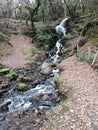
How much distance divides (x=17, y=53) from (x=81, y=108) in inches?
700

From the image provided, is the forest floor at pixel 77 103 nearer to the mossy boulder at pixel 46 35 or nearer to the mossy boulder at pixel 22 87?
the mossy boulder at pixel 22 87

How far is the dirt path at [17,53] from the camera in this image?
2308cm

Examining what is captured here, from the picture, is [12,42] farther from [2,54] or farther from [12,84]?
[12,84]

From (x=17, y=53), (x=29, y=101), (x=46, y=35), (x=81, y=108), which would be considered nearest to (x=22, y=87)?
(x=29, y=101)

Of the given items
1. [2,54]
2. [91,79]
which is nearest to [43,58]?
[2,54]

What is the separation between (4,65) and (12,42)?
8.94m

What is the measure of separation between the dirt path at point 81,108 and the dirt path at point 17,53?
880cm

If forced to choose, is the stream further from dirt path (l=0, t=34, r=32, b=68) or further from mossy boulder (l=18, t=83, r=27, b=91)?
dirt path (l=0, t=34, r=32, b=68)

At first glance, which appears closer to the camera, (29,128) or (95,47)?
(29,128)

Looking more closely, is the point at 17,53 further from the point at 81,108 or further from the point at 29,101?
the point at 81,108

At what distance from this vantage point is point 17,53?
26.8 metres

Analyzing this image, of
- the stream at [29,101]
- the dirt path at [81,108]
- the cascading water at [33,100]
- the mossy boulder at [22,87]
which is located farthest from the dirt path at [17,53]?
the dirt path at [81,108]

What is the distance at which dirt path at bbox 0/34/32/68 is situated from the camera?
23.1 m

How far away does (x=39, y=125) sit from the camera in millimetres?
9469
